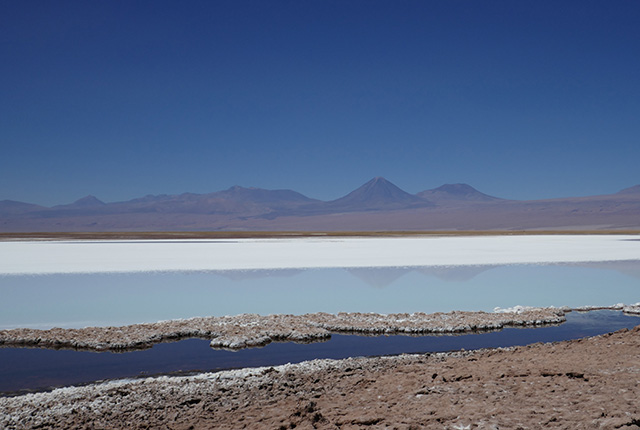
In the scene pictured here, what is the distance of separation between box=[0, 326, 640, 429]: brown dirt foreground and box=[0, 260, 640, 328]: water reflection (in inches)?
193

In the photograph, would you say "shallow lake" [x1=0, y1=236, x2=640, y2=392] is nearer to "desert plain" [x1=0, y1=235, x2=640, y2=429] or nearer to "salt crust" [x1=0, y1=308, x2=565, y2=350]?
"salt crust" [x1=0, y1=308, x2=565, y2=350]

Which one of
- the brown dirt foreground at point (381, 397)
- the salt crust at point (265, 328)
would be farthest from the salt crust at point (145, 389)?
the salt crust at point (265, 328)

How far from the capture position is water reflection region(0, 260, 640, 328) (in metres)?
12.3

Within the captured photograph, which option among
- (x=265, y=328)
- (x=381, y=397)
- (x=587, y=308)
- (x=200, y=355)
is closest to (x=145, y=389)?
(x=200, y=355)

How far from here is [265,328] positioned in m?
9.97

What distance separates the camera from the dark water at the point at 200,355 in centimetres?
749

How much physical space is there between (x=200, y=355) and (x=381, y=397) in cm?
373

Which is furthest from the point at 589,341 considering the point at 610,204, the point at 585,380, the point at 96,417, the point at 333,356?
the point at 610,204

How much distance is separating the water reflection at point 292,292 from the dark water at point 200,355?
7.68 feet

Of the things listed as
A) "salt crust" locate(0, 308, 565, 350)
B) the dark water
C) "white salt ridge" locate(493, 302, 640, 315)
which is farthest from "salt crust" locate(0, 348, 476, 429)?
"white salt ridge" locate(493, 302, 640, 315)

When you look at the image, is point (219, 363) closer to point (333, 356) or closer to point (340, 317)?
point (333, 356)

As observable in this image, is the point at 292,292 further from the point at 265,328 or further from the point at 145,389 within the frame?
the point at 145,389

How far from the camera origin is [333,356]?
8.46m

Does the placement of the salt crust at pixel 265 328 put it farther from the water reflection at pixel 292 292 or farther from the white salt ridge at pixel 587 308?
the water reflection at pixel 292 292
